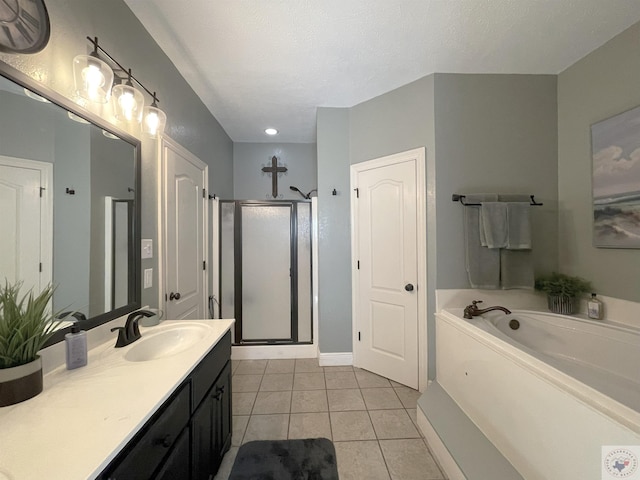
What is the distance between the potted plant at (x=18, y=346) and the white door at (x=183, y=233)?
885mm

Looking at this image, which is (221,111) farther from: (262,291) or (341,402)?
(341,402)

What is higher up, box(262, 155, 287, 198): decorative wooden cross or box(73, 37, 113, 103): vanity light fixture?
Answer: box(262, 155, 287, 198): decorative wooden cross

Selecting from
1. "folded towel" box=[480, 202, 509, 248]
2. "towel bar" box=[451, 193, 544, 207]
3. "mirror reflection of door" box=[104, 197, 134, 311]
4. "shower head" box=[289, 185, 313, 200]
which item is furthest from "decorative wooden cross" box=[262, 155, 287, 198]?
"folded towel" box=[480, 202, 509, 248]

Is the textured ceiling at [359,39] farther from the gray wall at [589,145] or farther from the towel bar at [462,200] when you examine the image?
the towel bar at [462,200]

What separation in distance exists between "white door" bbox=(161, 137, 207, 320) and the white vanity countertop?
82 centimetres

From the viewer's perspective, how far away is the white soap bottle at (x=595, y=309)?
180cm

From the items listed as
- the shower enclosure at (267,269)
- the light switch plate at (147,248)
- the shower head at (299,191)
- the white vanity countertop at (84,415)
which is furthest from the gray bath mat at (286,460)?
the shower head at (299,191)

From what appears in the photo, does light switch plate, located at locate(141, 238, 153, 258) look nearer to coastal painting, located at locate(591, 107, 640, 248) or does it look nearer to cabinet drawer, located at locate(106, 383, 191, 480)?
cabinet drawer, located at locate(106, 383, 191, 480)

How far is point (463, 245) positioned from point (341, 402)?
1647 mm

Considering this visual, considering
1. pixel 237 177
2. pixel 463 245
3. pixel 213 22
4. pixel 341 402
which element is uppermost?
pixel 213 22

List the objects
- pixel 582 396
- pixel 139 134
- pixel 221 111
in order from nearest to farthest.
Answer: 1. pixel 582 396
2. pixel 139 134
3. pixel 221 111

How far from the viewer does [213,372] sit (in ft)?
4.16

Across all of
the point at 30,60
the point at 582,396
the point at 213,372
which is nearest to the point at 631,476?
the point at 582,396

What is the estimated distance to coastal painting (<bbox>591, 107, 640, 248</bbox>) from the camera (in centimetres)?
162
